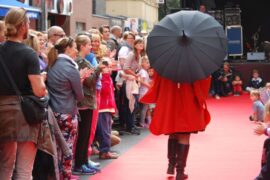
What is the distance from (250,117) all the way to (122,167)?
5.07 meters

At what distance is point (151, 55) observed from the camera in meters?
5.67

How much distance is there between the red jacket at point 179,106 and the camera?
5.60m

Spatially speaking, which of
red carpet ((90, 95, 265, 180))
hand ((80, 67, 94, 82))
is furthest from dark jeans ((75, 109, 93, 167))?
hand ((80, 67, 94, 82))

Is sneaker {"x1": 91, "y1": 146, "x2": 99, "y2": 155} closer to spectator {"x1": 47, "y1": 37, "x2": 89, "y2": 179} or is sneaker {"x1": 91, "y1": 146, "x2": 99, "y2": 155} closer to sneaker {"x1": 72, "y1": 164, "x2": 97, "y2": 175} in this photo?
sneaker {"x1": 72, "y1": 164, "x2": 97, "y2": 175}

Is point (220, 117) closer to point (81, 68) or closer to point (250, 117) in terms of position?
point (250, 117)

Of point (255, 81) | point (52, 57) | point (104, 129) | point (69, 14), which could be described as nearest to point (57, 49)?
point (52, 57)

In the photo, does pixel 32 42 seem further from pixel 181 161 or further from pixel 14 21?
pixel 181 161

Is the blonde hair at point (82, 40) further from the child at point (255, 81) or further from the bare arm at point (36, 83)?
the child at point (255, 81)

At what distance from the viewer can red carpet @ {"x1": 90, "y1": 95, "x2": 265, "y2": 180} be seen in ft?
20.7

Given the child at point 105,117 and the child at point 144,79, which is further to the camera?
the child at point 144,79

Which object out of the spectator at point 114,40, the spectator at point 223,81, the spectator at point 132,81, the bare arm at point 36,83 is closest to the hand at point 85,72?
the bare arm at point 36,83

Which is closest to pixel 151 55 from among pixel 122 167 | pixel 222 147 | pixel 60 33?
pixel 60 33

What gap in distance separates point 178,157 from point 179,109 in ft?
1.78

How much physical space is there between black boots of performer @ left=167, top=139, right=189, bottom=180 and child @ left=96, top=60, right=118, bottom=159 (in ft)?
4.17
